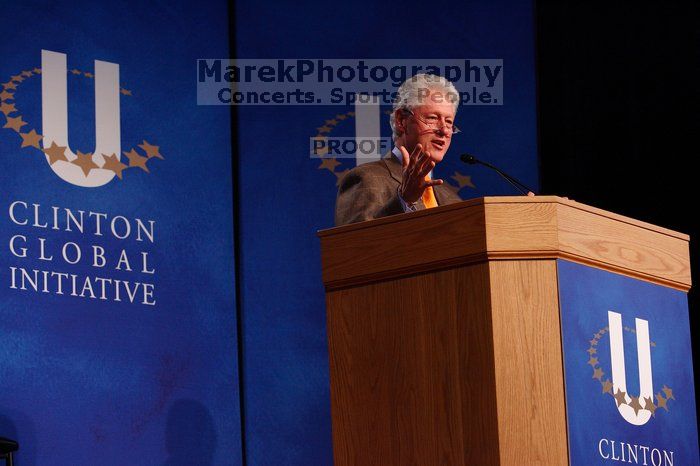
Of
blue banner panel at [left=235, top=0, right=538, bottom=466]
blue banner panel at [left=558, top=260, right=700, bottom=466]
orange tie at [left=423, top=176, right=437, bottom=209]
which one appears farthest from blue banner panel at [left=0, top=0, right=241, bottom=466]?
blue banner panel at [left=558, top=260, right=700, bottom=466]

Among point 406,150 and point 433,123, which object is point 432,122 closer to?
point 433,123

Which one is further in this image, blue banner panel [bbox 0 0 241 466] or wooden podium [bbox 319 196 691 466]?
blue banner panel [bbox 0 0 241 466]

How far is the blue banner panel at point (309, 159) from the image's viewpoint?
4539 millimetres

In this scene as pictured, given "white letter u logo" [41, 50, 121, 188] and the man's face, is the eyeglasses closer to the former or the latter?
the man's face

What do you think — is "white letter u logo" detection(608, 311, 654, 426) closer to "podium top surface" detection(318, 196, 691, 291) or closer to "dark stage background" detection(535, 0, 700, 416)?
"podium top surface" detection(318, 196, 691, 291)

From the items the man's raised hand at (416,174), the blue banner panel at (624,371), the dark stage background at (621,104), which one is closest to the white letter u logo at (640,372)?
the blue banner panel at (624,371)

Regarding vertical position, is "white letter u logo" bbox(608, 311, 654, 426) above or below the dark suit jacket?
below

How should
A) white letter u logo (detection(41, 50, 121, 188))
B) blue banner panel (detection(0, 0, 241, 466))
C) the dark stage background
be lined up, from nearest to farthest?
blue banner panel (detection(0, 0, 241, 466)) < white letter u logo (detection(41, 50, 121, 188)) < the dark stage background

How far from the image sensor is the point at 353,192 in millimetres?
3430

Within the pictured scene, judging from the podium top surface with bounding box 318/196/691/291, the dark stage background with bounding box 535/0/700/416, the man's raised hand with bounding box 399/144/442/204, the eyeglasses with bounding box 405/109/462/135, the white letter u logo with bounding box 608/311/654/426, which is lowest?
the white letter u logo with bounding box 608/311/654/426

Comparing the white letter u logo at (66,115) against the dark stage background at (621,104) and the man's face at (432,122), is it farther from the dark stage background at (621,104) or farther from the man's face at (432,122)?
the dark stage background at (621,104)

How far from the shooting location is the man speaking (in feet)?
11.1

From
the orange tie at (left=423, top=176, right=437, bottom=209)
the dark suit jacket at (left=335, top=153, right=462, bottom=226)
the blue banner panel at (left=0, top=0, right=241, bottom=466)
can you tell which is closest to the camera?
the dark suit jacket at (left=335, top=153, right=462, bottom=226)

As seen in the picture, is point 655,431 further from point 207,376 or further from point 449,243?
point 207,376
